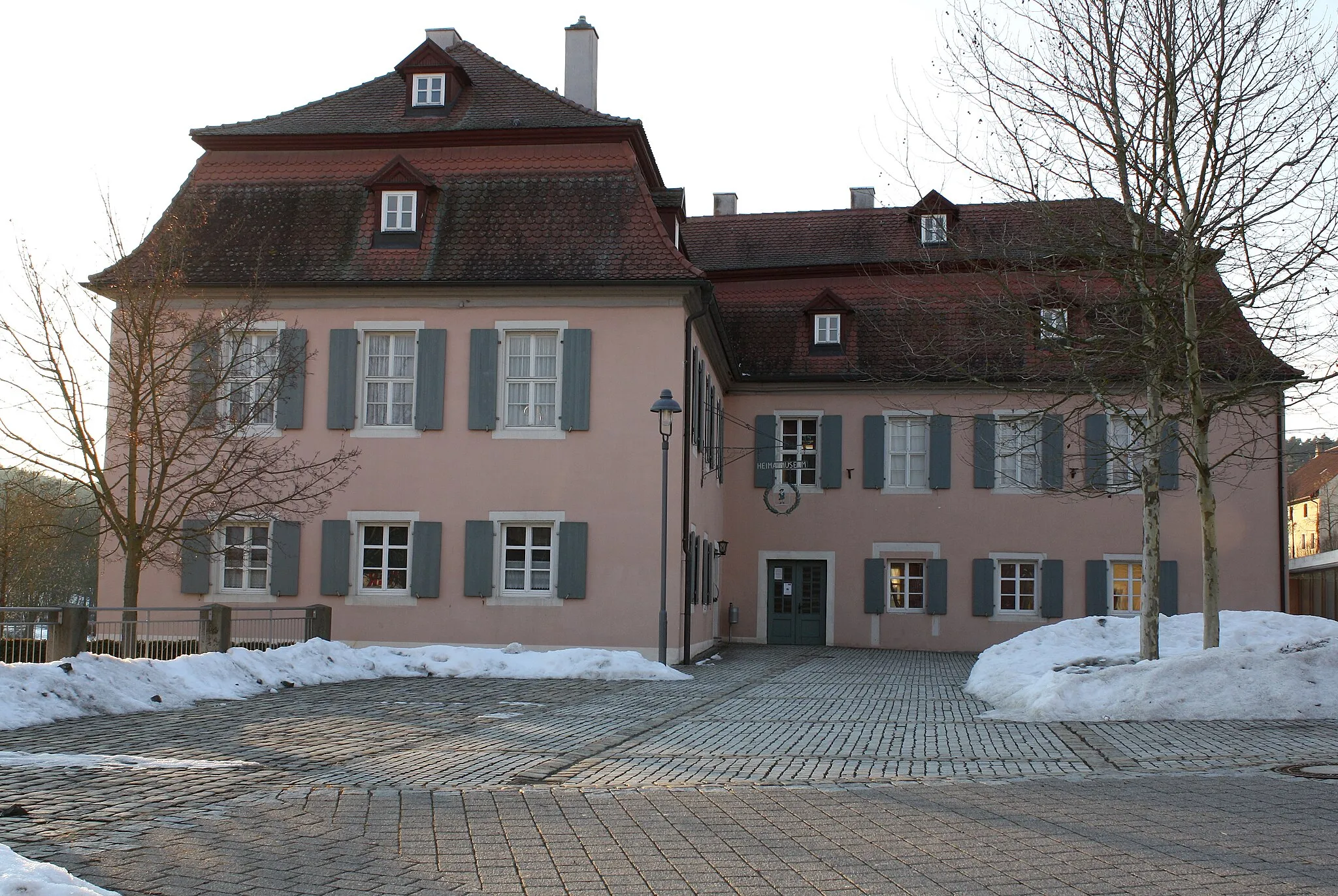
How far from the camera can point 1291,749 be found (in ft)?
33.3

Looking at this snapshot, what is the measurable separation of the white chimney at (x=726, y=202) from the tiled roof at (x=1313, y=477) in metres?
42.2

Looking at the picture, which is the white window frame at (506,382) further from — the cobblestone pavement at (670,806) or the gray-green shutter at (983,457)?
the gray-green shutter at (983,457)

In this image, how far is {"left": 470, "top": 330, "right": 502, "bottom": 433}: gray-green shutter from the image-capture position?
21.5m

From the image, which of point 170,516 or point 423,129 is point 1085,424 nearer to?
point 423,129

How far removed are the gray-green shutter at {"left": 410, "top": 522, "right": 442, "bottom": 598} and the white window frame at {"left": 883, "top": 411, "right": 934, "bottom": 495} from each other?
10996 mm

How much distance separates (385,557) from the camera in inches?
854

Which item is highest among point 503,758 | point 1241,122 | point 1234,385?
point 1241,122

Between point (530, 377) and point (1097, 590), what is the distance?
13197 millimetres

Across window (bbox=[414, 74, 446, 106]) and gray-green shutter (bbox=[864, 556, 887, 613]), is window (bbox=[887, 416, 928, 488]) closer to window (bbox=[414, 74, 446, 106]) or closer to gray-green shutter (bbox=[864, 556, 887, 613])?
gray-green shutter (bbox=[864, 556, 887, 613])

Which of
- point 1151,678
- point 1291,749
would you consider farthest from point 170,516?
point 1291,749

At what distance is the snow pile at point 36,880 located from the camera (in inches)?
181

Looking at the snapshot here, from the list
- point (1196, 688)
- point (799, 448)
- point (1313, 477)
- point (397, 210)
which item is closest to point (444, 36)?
point (397, 210)

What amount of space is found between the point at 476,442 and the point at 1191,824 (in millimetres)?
15805

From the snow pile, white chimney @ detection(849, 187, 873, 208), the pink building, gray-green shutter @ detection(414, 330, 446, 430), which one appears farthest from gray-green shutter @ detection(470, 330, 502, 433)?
white chimney @ detection(849, 187, 873, 208)
